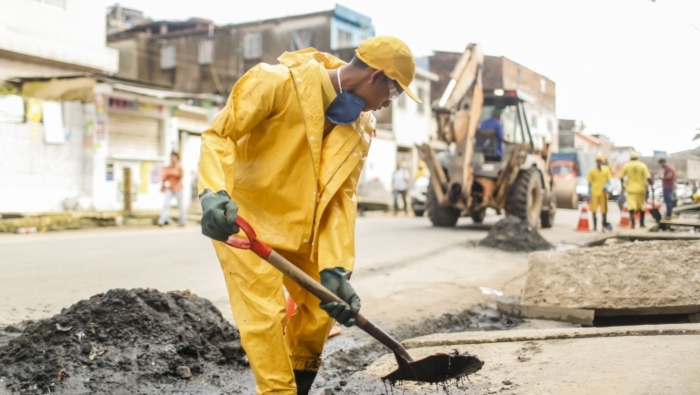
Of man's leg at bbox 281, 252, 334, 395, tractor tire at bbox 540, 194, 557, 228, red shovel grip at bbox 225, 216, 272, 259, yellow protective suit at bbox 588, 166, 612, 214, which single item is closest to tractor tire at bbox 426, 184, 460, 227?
tractor tire at bbox 540, 194, 557, 228

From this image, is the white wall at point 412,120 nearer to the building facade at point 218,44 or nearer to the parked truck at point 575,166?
the building facade at point 218,44

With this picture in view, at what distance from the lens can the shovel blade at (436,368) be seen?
2977 mm

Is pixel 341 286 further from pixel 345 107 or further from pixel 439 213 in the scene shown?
pixel 439 213

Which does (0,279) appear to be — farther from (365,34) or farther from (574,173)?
(365,34)

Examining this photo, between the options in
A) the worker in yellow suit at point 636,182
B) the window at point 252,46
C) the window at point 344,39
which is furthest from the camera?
the window at point 252,46

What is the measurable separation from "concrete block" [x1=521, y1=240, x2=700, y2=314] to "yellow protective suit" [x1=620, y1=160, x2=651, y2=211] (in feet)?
31.3

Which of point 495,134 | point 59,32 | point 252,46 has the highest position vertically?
point 252,46

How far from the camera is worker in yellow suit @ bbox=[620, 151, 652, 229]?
13.7 metres

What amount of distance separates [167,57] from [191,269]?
28.4 m

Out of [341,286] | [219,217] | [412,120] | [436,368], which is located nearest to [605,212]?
[436,368]

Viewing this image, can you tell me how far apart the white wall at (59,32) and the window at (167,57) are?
15761 millimetres

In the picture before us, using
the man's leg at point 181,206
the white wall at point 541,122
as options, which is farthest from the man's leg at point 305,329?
the man's leg at point 181,206

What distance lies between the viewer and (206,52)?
106ft

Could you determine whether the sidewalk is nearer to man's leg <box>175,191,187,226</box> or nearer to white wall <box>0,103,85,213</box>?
man's leg <box>175,191,187,226</box>
